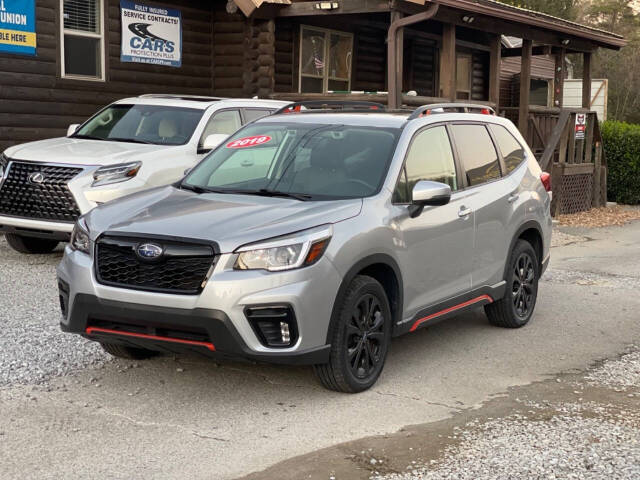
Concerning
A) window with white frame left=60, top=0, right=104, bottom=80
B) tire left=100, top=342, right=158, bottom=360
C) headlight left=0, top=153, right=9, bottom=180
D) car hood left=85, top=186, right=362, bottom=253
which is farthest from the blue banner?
tire left=100, top=342, right=158, bottom=360

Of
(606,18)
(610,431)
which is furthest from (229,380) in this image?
(606,18)

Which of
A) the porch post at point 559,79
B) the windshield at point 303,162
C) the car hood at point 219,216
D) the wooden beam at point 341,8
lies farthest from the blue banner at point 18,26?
the porch post at point 559,79

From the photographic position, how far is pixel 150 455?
4562 mm

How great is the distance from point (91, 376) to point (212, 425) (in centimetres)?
128

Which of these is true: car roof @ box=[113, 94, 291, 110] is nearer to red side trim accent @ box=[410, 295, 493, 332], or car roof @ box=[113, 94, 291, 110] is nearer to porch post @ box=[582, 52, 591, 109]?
red side trim accent @ box=[410, 295, 493, 332]

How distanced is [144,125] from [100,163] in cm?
146

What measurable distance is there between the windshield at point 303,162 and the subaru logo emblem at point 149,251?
3.48 feet

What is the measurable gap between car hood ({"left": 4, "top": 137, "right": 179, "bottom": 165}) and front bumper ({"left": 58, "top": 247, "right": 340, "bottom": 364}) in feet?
14.5

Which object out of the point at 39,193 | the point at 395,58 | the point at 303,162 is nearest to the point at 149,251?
the point at 303,162

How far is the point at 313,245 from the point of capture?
5148 mm

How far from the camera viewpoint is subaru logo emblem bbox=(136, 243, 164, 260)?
5.10m

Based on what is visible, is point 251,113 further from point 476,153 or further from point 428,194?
point 428,194

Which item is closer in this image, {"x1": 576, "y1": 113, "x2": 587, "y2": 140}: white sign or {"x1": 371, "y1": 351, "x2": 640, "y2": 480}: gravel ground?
{"x1": 371, "y1": 351, "x2": 640, "y2": 480}: gravel ground

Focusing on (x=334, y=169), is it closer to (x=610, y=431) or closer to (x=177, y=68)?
(x=610, y=431)
